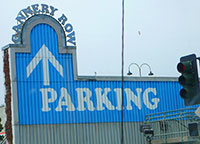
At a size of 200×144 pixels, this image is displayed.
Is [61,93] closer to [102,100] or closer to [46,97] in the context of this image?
[46,97]

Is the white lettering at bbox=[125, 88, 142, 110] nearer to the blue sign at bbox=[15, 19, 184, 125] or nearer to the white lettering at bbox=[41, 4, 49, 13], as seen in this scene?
the blue sign at bbox=[15, 19, 184, 125]

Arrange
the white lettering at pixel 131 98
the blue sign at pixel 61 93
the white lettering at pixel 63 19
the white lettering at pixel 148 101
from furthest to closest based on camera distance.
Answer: the white lettering at pixel 148 101, the white lettering at pixel 131 98, the white lettering at pixel 63 19, the blue sign at pixel 61 93

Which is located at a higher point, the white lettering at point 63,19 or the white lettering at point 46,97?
the white lettering at point 63,19

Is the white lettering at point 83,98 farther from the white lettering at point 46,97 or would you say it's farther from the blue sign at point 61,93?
the white lettering at point 46,97

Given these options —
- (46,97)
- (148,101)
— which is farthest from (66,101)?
(148,101)

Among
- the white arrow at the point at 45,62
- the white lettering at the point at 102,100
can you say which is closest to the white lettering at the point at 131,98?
the white lettering at the point at 102,100

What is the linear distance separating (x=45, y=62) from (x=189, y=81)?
16.2 metres

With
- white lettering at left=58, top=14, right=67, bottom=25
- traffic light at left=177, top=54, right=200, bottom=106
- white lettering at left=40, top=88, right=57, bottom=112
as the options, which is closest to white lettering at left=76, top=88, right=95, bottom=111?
white lettering at left=40, top=88, right=57, bottom=112

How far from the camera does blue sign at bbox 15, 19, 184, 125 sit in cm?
2555

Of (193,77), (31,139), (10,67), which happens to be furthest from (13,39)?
(193,77)

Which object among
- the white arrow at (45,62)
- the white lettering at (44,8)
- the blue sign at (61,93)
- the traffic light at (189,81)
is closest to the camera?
the traffic light at (189,81)

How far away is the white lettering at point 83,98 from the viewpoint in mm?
26844

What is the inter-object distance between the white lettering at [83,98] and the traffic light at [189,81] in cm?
1628

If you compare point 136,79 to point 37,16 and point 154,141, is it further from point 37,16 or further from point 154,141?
point 37,16
